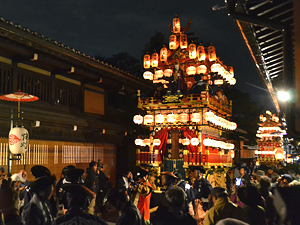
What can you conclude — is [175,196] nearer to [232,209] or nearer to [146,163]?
[232,209]

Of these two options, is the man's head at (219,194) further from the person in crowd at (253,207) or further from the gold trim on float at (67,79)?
the gold trim on float at (67,79)

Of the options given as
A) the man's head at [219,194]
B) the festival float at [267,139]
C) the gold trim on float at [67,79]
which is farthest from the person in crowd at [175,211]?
the festival float at [267,139]

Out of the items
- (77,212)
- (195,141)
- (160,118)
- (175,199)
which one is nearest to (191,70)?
(160,118)

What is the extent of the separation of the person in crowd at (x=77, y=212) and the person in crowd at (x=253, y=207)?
2.25m

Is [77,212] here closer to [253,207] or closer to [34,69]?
[253,207]

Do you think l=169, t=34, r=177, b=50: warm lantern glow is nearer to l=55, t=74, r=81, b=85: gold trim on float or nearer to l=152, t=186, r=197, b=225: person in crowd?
l=55, t=74, r=81, b=85: gold trim on float

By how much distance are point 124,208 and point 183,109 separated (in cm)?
1544

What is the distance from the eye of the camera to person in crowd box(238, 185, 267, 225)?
476 cm

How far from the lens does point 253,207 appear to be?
15.9 feet

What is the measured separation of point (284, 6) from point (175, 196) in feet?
12.8

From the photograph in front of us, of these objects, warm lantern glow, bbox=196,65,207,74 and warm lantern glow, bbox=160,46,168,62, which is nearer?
warm lantern glow, bbox=196,65,207,74

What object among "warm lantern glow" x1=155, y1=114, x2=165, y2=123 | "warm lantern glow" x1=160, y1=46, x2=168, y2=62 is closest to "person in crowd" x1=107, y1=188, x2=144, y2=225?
"warm lantern glow" x1=155, y1=114, x2=165, y2=123

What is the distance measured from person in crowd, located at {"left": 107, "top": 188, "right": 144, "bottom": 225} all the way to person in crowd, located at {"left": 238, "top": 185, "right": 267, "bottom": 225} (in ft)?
5.48

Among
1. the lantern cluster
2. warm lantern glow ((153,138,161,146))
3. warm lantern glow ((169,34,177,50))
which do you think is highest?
warm lantern glow ((169,34,177,50))
